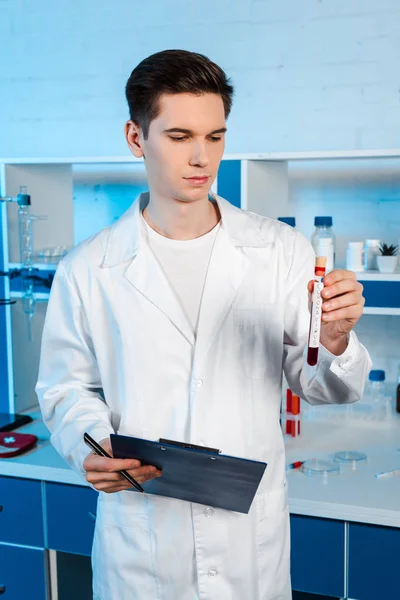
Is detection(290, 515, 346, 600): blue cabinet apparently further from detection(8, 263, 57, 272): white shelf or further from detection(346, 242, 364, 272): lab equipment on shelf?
detection(8, 263, 57, 272): white shelf

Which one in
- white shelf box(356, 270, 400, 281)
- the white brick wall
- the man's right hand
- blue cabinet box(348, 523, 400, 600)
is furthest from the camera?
the white brick wall

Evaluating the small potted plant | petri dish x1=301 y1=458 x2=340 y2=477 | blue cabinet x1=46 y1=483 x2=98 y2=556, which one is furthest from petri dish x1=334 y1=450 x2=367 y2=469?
blue cabinet x1=46 y1=483 x2=98 y2=556

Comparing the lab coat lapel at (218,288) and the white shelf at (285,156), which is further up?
the white shelf at (285,156)

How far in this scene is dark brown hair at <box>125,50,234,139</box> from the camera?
1429 mm

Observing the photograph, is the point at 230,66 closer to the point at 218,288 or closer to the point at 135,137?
the point at 135,137

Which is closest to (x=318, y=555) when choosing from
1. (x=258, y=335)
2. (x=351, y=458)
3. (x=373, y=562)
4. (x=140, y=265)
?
(x=373, y=562)

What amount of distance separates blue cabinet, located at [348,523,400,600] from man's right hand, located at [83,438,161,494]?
75cm

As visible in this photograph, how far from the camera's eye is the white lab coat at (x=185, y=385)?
4.88 feet

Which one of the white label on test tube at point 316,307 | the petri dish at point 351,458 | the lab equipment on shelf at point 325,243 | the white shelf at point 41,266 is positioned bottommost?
the petri dish at point 351,458

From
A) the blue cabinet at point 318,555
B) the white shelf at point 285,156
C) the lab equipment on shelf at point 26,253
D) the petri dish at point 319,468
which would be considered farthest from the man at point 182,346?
the lab equipment on shelf at point 26,253

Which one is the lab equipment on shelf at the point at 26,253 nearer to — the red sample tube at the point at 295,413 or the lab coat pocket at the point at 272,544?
the red sample tube at the point at 295,413

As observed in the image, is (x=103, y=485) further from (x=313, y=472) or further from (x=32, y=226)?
(x=32, y=226)

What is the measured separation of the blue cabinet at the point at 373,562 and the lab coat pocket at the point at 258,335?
62 cm

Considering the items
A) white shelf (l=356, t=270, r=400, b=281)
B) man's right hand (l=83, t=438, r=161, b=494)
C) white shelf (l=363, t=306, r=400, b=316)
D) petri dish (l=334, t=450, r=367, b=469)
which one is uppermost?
white shelf (l=356, t=270, r=400, b=281)
